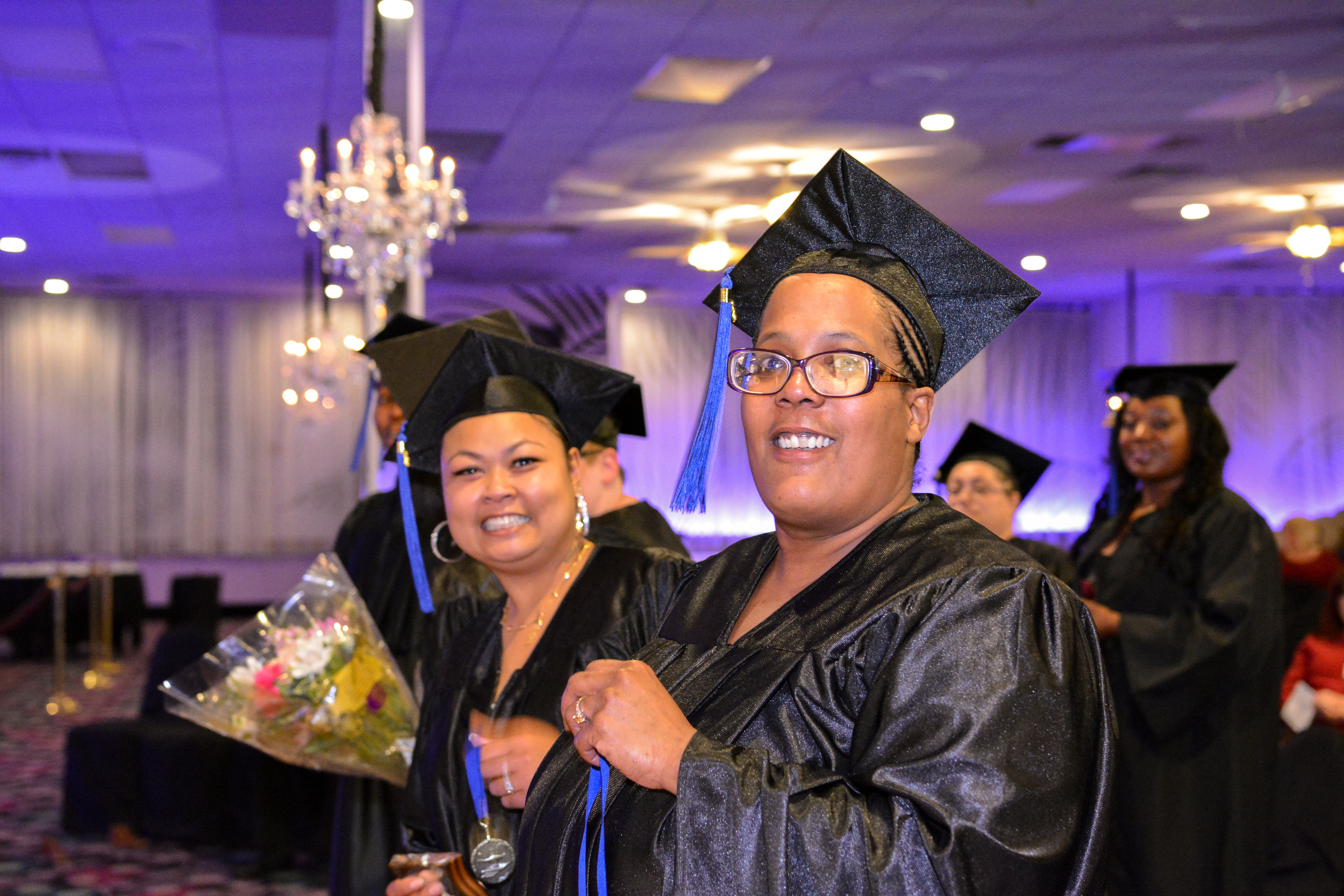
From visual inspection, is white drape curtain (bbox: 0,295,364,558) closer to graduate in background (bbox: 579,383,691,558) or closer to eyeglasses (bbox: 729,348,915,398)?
graduate in background (bbox: 579,383,691,558)

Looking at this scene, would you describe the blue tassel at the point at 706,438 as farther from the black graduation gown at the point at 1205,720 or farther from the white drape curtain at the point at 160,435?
the white drape curtain at the point at 160,435

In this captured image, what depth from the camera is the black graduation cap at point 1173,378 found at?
408 centimetres

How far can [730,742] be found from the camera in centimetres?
134

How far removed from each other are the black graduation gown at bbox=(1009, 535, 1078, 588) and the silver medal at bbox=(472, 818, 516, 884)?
2.61 metres

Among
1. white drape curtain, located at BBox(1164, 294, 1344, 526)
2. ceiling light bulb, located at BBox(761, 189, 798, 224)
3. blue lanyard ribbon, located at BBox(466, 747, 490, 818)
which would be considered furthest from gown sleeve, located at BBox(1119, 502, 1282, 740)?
white drape curtain, located at BBox(1164, 294, 1344, 526)

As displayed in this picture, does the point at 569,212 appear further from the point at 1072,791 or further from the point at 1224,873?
the point at 1072,791

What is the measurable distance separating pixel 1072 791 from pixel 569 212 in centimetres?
975

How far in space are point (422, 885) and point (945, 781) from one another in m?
1.05

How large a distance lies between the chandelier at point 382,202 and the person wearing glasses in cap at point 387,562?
1737mm

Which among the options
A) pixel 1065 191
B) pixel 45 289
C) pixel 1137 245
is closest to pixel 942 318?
pixel 1065 191

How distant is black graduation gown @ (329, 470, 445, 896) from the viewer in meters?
3.19

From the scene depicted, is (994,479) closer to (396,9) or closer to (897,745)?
(897,745)

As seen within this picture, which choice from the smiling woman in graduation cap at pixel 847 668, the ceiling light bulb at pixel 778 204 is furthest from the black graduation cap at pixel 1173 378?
the ceiling light bulb at pixel 778 204

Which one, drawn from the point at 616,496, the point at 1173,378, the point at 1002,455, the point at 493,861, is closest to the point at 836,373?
the point at 493,861
